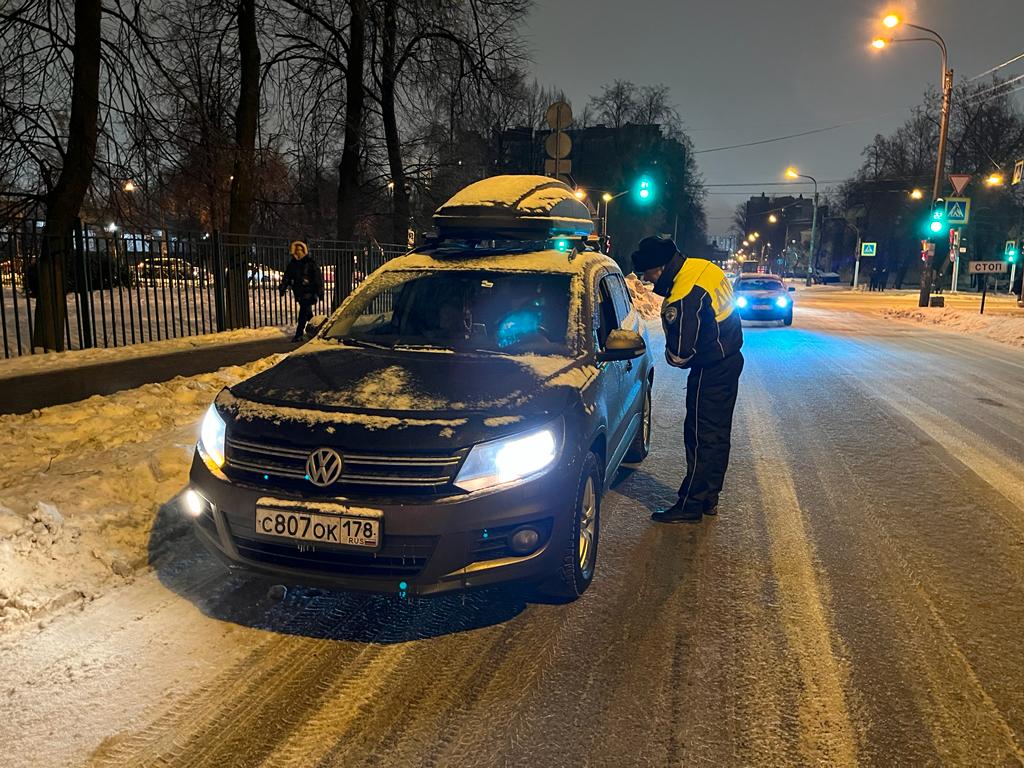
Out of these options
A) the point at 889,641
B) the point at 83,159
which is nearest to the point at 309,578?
the point at 889,641

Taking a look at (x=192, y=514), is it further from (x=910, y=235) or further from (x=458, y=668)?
(x=910, y=235)

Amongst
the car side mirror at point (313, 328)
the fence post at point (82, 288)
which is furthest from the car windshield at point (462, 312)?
the fence post at point (82, 288)

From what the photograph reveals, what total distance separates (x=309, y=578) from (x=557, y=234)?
345cm

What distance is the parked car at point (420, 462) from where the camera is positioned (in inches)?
114

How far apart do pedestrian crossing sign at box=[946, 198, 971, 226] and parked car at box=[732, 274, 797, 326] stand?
8222 millimetres

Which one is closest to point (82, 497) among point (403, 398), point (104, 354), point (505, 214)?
point (403, 398)

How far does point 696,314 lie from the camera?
4.52 m

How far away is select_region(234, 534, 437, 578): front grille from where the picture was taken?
9.46 feet

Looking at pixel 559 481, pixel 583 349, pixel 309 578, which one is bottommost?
pixel 309 578

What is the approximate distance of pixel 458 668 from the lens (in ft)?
9.70

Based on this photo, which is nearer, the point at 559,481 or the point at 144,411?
the point at 559,481

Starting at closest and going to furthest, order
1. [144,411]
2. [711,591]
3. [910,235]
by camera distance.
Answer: [711,591]
[144,411]
[910,235]

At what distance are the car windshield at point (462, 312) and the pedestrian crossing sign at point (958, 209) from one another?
25059 mm

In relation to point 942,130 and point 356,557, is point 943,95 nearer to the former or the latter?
point 942,130
